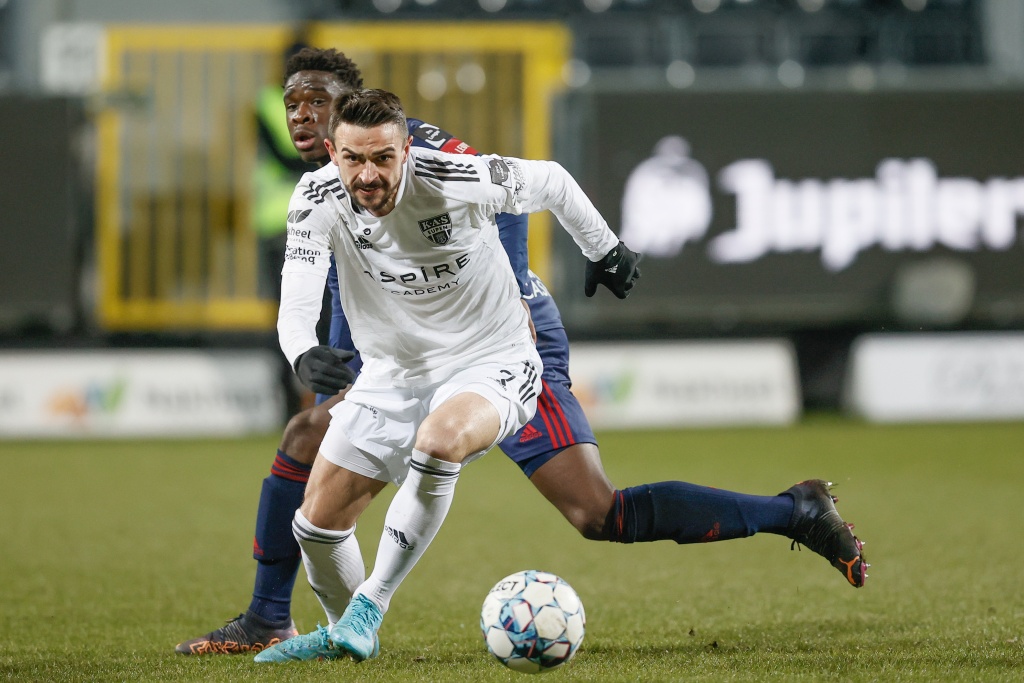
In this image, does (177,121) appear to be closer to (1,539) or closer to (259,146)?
(259,146)

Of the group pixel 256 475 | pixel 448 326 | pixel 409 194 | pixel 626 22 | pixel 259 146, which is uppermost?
pixel 626 22

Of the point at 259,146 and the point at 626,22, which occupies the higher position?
the point at 626,22

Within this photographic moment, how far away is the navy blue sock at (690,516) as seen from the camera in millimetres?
3977

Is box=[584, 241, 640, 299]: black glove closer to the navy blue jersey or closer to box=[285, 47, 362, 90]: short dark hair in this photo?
the navy blue jersey

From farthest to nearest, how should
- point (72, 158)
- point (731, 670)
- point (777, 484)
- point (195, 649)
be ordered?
point (72, 158) < point (777, 484) < point (195, 649) < point (731, 670)

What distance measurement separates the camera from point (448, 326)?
390 cm

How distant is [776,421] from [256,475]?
5.25m

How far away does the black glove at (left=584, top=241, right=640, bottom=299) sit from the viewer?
4.13 meters

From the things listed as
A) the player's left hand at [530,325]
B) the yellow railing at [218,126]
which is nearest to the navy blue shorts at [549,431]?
the player's left hand at [530,325]

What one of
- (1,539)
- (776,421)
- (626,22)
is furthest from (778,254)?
(1,539)

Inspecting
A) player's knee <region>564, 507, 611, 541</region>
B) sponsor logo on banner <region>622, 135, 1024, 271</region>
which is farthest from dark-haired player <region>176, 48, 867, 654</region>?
sponsor logo on banner <region>622, 135, 1024, 271</region>

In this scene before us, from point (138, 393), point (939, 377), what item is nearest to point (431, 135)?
point (138, 393)

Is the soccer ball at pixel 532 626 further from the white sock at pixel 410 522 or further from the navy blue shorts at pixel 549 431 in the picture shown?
the navy blue shorts at pixel 549 431

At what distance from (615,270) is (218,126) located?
953cm
